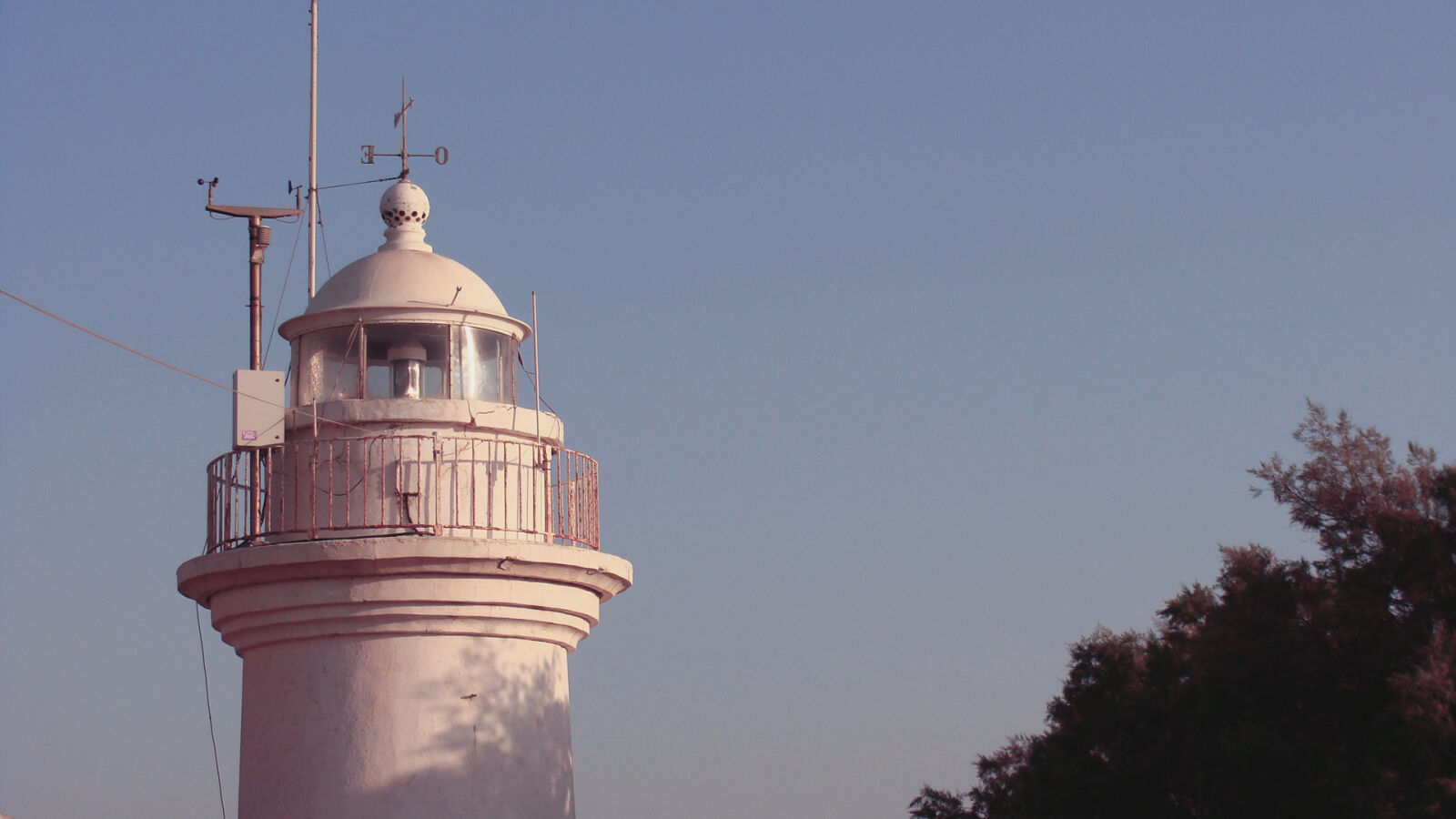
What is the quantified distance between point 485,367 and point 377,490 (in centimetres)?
149

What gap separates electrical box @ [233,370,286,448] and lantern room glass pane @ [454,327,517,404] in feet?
4.65

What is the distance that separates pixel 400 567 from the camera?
46.3 ft

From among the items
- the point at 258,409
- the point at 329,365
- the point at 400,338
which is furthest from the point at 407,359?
the point at 258,409

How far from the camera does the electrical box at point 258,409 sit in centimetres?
1464

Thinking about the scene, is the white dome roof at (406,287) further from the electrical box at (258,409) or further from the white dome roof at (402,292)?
the electrical box at (258,409)

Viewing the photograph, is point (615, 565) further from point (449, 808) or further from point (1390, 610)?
point (1390, 610)

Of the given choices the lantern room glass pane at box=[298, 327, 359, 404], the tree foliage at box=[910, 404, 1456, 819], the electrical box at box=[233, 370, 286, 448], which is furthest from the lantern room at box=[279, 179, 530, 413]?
the tree foliage at box=[910, 404, 1456, 819]

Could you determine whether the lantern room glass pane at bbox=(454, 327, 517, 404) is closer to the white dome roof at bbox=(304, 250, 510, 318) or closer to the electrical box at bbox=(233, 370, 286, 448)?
the white dome roof at bbox=(304, 250, 510, 318)

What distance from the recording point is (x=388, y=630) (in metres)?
14.3

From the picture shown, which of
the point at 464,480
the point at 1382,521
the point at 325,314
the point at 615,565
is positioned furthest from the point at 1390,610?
the point at 325,314

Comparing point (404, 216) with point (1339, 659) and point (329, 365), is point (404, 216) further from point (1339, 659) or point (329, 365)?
point (1339, 659)

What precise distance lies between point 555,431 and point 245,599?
2.85 metres

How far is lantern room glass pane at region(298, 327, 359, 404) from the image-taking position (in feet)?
49.6

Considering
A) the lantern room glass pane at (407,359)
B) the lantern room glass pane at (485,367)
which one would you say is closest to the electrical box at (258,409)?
the lantern room glass pane at (407,359)
